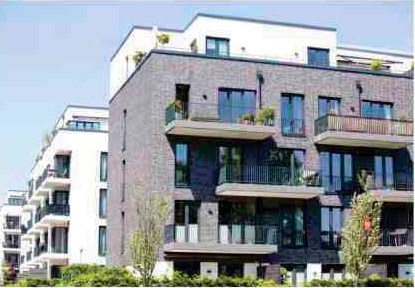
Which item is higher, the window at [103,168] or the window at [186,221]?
the window at [103,168]

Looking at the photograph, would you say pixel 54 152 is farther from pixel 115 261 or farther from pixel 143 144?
pixel 143 144

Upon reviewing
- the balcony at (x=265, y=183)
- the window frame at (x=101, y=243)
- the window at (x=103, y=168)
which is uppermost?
the window at (x=103, y=168)

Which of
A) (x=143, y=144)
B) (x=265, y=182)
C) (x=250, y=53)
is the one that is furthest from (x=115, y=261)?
(x=250, y=53)

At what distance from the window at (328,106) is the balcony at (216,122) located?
313cm

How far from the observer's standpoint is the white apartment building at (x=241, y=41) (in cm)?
3447

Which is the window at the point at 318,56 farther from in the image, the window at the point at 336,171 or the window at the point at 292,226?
the window at the point at 292,226

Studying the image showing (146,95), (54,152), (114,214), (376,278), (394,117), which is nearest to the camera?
(376,278)

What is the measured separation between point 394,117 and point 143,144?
10686mm

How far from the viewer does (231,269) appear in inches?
1169

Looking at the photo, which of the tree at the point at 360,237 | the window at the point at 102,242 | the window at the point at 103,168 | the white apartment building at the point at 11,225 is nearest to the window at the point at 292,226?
the tree at the point at 360,237

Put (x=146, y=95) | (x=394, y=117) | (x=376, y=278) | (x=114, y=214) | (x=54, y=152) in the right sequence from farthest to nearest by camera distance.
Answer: (x=54, y=152)
(x=114, y=214)
(x=394, y=117)
(x=146, y=95)
(x=376, y=278)

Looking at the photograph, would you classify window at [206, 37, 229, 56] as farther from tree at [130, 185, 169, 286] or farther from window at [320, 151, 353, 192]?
tree at [130, 185, 169, 286]

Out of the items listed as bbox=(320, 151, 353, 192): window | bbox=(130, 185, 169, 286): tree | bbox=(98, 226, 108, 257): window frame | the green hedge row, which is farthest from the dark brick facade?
bbox=(98, 226, 108, 257): window frame

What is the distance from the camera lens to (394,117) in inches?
1312
